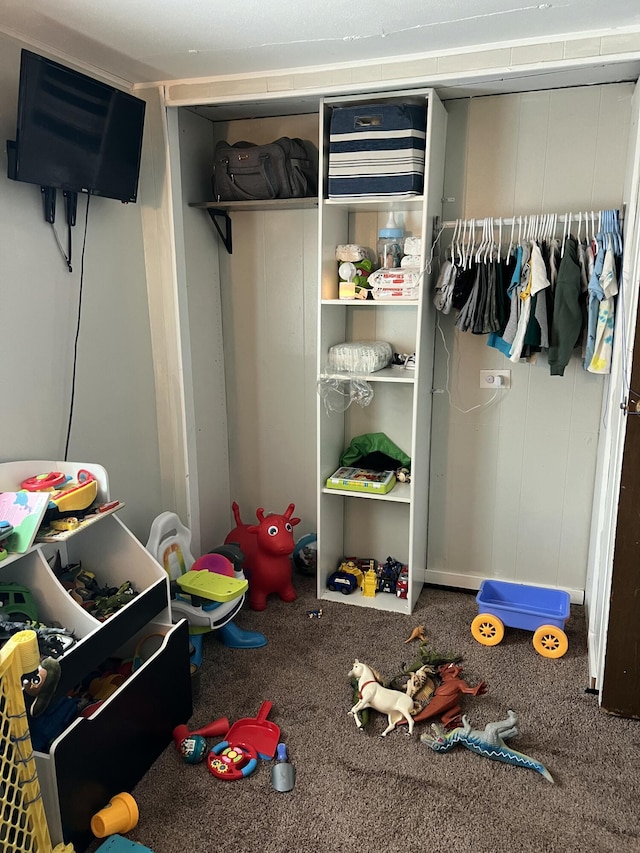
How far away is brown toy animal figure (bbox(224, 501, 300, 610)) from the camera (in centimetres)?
290

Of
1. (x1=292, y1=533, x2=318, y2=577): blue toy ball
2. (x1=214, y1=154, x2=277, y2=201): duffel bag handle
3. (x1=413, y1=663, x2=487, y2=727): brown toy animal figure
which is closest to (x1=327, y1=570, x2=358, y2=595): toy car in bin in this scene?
(x1=292, y1=533, x2=318, y2=577): blue toy ball

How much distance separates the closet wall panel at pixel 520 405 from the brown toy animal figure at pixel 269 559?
2.30 ft

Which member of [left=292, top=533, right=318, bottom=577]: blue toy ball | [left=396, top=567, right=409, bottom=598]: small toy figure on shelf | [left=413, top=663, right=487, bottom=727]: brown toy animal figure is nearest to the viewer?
Answer: [left=413, top=663, right=487, bottom=727]: brown toy animal figure

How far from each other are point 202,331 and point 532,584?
1.92 meters

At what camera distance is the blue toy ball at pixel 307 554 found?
3240mm

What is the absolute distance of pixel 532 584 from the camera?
9.82 ft

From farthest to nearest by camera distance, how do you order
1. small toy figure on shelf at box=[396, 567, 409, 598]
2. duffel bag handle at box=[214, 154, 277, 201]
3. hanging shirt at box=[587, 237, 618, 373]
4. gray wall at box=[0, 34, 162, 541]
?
1. small toy figure on shelf at box=[396, 567, 409, 598]
2. duffel bag handle at box=[214, 154, 277, 201]
3. hanging shirt at box=[587, 237, 618, 373]
4. gray wall at box=[0, 34, 162, 541]

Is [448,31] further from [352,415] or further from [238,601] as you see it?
[238,601]

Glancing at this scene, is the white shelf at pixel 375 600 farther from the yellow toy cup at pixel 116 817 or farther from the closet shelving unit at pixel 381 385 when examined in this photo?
the yellow toy cup at pixel 116 817

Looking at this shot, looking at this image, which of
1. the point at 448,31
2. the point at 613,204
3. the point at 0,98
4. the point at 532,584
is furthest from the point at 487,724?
the point at 0,98

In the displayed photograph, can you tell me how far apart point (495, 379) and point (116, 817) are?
2.11m

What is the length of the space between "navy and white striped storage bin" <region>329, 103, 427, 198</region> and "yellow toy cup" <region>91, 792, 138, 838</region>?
220 cm

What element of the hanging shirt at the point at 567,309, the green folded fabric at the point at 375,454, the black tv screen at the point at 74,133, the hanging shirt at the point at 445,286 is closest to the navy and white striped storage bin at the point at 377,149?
the hanging shirt at the point at 445,286

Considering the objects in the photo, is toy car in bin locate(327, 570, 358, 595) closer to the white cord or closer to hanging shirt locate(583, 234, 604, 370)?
the white cord
